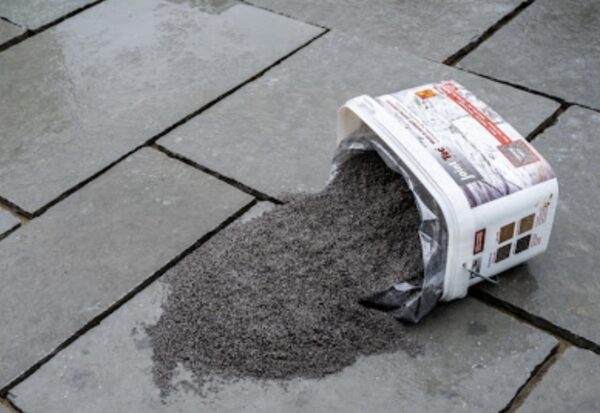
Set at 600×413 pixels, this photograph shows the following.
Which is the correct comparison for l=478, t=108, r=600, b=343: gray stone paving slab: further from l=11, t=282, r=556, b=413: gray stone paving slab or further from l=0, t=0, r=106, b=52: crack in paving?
l=0, t=0, r=106, b=52: crack in paving

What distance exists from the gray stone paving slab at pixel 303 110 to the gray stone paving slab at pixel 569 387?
947mm

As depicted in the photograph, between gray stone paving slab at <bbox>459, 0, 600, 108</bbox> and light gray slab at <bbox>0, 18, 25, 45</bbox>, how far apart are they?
75.2 inches

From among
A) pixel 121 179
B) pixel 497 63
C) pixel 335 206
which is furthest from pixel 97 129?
pixel 497 63

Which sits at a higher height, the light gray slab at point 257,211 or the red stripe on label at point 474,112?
the red stripe on label at point 474,112

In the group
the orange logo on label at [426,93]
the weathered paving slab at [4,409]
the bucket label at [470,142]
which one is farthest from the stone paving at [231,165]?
the orange logo on label at [426,93]

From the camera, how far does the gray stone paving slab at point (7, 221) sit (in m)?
2.58

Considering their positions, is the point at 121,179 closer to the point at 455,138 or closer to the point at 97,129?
the point at 97,129

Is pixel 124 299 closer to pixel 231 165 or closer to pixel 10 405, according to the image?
pixel 10 405

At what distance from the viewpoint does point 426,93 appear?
232 cm

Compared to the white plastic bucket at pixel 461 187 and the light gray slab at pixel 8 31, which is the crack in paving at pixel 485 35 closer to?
the white plastic bucket at pixel 461 187

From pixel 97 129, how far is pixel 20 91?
0.45 meters

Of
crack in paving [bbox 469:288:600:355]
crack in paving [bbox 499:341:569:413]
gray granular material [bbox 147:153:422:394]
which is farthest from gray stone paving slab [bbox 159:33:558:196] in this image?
crack in paving [bbox 499:341:569:413]

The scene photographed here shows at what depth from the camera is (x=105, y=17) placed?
365cm

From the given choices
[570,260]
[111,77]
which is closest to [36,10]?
[111,77]
